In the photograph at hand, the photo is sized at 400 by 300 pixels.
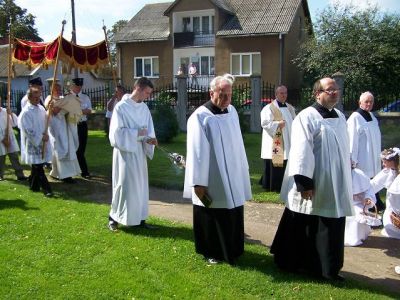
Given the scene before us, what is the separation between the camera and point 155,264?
5.41 meters

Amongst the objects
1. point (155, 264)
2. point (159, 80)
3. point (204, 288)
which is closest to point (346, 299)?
point (204, 288)

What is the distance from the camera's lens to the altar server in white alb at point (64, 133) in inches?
366

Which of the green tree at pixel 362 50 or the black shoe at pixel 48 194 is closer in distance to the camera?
the black shoe at pixel 48 194

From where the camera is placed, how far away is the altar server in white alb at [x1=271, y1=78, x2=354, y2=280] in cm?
479

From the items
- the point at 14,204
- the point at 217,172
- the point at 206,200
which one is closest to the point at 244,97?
the point at 14,204

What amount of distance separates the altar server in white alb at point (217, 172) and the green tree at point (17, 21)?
46.2 metres

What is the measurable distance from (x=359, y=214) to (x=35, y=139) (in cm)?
574

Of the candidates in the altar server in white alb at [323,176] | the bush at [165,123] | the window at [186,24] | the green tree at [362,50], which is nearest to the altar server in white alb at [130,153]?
the altar server in white alb at [323,176]

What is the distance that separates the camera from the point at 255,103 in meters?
18.6

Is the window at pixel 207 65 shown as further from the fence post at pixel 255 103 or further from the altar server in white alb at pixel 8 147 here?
the altar server in white alb at pixel 8 147

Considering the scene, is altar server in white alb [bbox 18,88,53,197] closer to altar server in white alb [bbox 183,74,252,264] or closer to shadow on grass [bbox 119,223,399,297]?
shadow on grass [bbox 119,223,399,297]

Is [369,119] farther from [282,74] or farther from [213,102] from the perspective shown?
[282,74]

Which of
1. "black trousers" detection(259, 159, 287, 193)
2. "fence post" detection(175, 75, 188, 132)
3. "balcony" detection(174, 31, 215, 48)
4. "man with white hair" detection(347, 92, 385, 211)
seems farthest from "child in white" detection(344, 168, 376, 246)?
"balcony" detection(174, 31, 215, 48)

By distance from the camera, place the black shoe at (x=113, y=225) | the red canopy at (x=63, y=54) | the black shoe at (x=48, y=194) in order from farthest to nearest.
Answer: the red canopy at (x=63, y=54) < the black shoe at (x=48, y=194) < the black shoe at (x=113, y=225)
